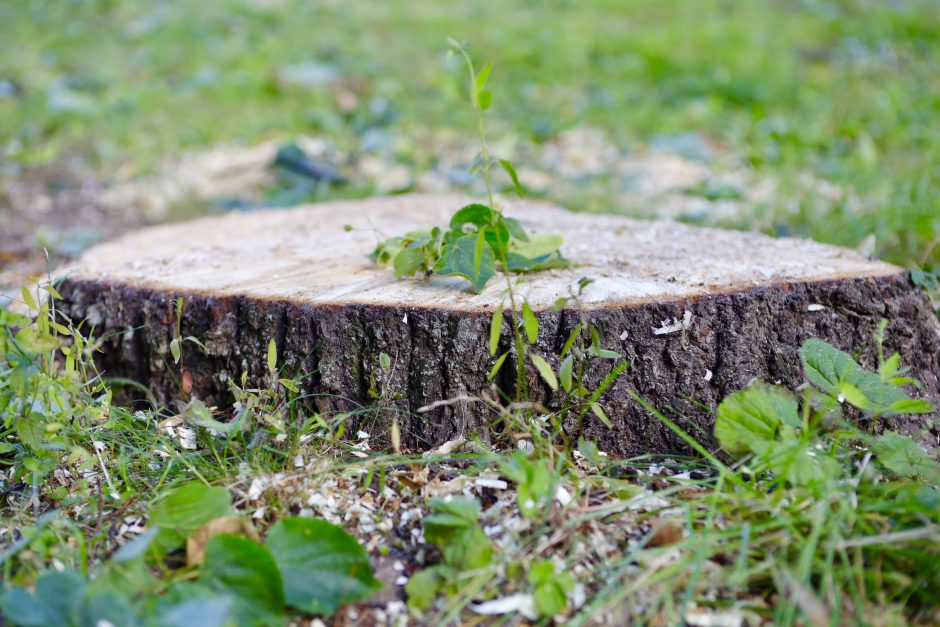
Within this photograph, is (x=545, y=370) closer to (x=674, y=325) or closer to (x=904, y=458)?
(x=674, y=325)

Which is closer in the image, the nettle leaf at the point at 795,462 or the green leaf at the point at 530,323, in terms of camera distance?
the nettle leaf at the point at 795,462

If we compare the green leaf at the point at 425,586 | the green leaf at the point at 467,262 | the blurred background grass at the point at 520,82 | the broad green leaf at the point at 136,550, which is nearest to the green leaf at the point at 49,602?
the broad green leaf at the point at 136,550

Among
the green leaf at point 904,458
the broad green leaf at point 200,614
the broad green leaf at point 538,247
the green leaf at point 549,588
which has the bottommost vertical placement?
the green leaf at point 549,588

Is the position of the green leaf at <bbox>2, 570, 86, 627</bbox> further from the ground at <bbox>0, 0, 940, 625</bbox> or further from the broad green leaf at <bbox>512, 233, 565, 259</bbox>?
the broad green leaf at <bbox>512, 233, 565, 259</bbox>

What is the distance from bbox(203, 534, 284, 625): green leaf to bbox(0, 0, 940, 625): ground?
0.03 meters

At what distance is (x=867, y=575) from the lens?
1176 millimetres

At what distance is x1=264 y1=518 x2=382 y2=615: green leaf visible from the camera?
46.6 inches

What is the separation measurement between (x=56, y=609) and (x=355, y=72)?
4649mm

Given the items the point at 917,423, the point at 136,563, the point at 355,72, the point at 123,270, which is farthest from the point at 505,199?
the point at 355,72

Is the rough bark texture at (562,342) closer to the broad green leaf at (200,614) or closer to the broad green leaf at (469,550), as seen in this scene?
the broad green leaf at (469,550)

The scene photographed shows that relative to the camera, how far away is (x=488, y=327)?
153cm

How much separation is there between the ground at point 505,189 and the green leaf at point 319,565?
44 mm

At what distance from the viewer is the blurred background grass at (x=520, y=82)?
405 cm

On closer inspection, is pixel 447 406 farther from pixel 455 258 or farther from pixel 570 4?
pixel 570 4
